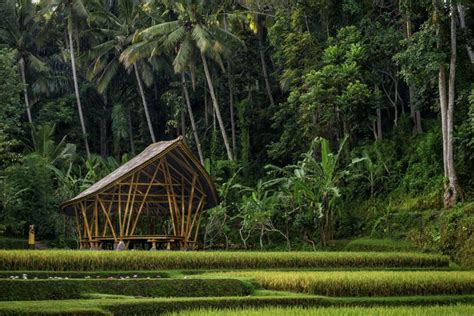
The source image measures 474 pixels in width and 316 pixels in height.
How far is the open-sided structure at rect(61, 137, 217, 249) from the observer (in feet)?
86.8

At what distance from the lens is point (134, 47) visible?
38.8 metres

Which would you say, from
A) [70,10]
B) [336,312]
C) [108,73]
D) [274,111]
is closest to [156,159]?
[336,312]

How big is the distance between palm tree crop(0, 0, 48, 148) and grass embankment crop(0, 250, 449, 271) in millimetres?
22102

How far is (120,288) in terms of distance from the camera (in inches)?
644

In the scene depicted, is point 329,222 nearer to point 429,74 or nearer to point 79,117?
point 429,74

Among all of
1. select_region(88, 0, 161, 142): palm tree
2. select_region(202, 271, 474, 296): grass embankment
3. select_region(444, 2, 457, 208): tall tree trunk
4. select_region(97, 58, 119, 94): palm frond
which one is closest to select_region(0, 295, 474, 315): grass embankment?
select_region(202, 271, 474, 296): grass embankment

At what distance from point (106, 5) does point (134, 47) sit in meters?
9.24

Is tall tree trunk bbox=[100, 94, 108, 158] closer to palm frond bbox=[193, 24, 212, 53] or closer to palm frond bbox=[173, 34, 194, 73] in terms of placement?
palm frond bbox=[173, 34, 194, 73]

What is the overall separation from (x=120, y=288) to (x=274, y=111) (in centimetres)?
2486

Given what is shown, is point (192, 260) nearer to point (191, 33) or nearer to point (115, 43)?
point (191, 33)

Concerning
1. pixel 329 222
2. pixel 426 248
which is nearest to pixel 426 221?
pixel 426 248

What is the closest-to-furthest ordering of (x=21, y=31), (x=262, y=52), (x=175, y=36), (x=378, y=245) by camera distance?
(x=378, y=245), (x=175, y=36), (x=262, y=52), (x=21, y=31)

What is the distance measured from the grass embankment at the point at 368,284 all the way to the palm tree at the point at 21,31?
27.1m

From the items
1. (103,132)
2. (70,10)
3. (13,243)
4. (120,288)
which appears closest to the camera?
(120,288)
